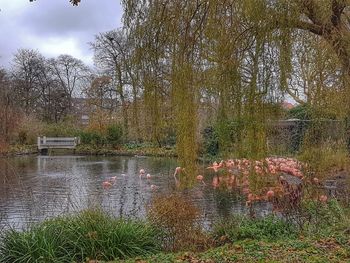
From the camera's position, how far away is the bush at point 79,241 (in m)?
5.05

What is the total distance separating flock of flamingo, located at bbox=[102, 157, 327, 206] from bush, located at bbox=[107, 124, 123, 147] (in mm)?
16679

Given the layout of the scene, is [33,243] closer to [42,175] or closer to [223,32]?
[223,32]

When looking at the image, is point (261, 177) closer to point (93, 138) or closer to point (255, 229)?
point (255, 229)

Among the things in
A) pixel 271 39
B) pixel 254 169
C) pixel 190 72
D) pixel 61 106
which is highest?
pixel 61 106

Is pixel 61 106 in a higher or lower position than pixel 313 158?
higher

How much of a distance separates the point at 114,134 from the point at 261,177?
79.7ft

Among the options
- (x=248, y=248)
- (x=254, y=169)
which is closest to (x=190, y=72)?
(x=254, y=169)

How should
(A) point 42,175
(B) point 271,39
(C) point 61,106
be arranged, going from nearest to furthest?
(B) point 271,39
(A) point 42,175
(C) point 61,106

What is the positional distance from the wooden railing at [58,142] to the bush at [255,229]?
940 inches

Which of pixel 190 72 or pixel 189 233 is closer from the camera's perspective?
pixel 190 72

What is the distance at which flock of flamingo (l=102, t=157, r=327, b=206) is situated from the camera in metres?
4.02

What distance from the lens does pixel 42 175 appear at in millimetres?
14758

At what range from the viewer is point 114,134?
28.0 m

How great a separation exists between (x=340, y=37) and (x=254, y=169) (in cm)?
135
